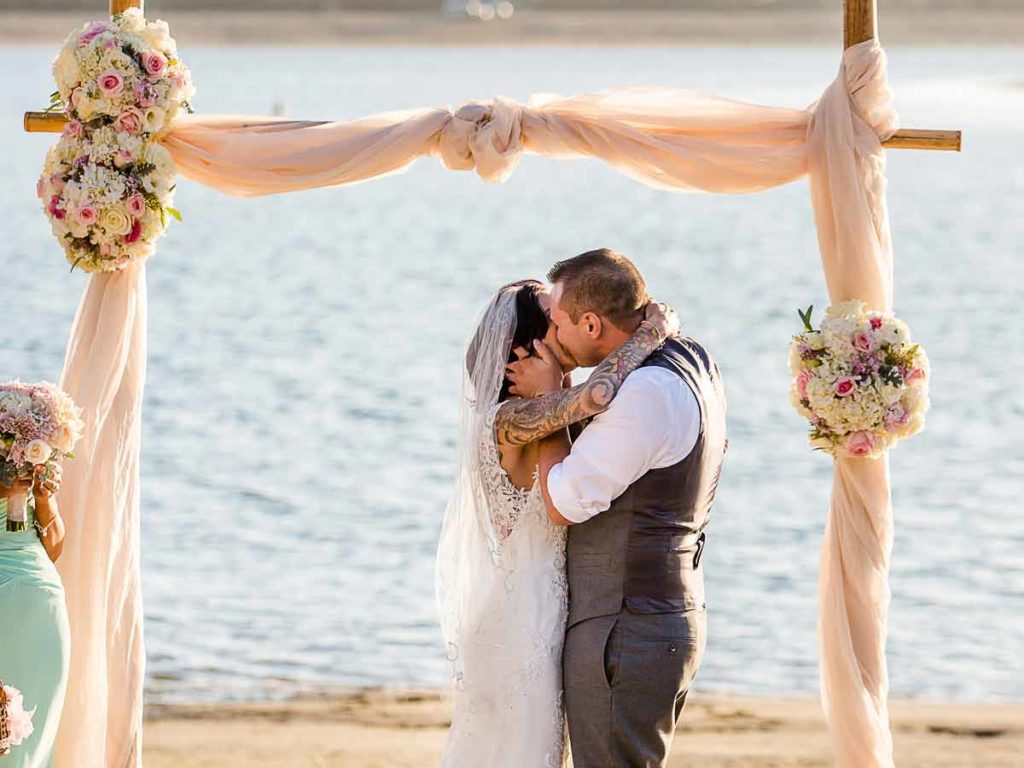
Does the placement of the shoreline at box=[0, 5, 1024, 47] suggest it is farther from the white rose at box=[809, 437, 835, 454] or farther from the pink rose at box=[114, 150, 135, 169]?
the white rose at box=[809, 437, 835, 454]

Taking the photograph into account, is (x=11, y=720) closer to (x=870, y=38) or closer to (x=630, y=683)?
(x=630, y=683)

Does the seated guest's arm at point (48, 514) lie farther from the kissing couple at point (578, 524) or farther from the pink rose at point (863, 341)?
the pink rose at point (863, 341)

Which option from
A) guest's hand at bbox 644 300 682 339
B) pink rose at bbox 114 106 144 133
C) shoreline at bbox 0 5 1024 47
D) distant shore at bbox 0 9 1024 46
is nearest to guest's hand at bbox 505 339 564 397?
guest's hand at bbox 644 300 682 339

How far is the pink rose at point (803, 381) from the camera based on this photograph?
15.7 ft

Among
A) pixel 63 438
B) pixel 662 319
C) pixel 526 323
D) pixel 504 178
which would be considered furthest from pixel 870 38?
pixel 63 438

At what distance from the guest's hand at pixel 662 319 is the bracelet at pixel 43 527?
165cm

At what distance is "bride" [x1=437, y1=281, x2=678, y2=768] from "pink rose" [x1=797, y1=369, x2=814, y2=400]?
73cm

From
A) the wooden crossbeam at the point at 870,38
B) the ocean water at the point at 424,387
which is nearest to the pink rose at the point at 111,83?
the wooden crossbeam at the point at 870,38

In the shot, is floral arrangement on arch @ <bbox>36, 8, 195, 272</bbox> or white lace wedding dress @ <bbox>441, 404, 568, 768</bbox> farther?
floral arrangement on arch @ <bbox>36, 8, 195, 272</bbox>

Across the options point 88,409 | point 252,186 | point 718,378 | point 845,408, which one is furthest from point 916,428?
point 88,409

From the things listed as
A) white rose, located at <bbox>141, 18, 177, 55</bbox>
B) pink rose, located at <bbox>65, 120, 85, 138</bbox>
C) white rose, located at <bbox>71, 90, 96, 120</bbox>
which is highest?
white rose, located at <bbox>141, 18, 177, 55</bbox>

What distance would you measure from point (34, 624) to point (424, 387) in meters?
10.1

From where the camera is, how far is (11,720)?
13.9 ft

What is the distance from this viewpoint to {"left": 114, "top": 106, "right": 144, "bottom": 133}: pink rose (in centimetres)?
486
